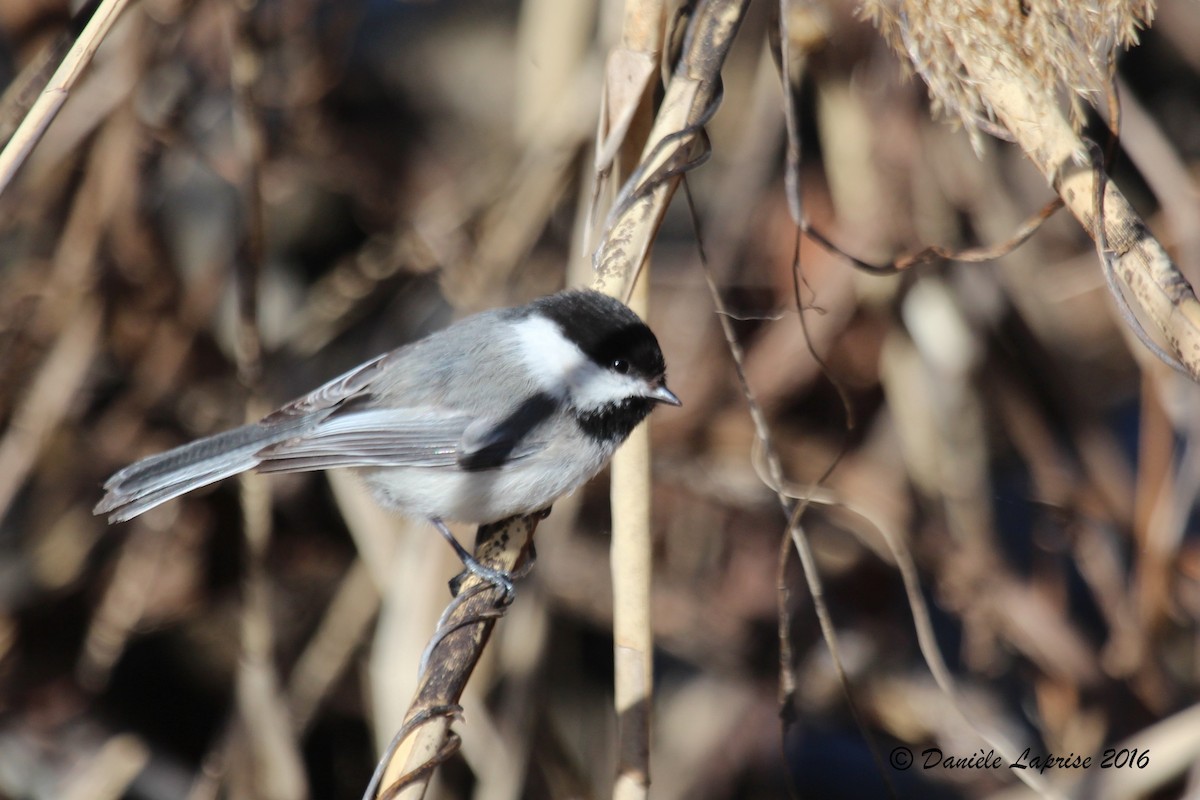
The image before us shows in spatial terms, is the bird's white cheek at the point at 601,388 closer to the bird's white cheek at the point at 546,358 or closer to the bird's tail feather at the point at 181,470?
the bird's white cheek at the point at 546,358

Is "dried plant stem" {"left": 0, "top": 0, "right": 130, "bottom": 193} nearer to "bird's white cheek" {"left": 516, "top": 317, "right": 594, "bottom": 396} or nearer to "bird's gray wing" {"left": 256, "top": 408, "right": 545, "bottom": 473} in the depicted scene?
"bird's gray wing" {"left": 256, "top": 408, "right": 545, "bottom": 473}

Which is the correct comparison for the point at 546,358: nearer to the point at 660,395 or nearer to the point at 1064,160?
the point at 660,395

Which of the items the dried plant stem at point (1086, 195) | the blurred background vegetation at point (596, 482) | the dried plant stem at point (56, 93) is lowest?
the blurred background vegetation at point (596, 482)

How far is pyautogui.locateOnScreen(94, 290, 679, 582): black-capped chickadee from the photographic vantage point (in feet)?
6.68

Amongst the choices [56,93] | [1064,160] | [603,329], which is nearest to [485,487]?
[603,329]

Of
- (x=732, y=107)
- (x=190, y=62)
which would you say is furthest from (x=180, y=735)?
(x=732, y=107)

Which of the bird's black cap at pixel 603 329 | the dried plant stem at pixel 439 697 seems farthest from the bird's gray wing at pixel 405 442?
the dried plant stem at pixel 439 697

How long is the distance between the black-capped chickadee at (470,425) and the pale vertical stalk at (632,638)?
0.47m

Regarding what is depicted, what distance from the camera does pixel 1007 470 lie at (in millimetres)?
3260

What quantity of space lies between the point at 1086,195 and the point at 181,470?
1.67m

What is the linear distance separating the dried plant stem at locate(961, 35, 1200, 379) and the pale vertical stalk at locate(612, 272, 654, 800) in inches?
28.4

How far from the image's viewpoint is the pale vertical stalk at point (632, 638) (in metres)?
1.48

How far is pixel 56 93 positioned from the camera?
1.31m

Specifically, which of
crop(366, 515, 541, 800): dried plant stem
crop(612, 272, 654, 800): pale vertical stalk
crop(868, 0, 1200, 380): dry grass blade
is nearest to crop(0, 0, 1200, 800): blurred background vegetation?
crop(366, 515, 541, 800): dried plant stem
